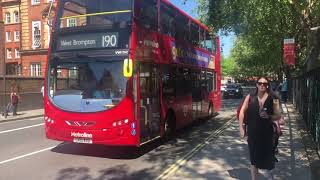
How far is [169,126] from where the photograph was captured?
47.9 ft

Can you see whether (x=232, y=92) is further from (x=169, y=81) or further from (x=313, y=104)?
(x=169, y=81)

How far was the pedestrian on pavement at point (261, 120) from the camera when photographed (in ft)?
25.5

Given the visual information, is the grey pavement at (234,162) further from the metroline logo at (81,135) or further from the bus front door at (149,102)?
the metroline logo at (81,135)

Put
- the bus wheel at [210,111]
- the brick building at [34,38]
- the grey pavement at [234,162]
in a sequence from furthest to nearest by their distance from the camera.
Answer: the brick building at [34,38] → the bus wheel at [210,111] → the grey pavement at [234,162]

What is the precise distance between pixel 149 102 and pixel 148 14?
2219 millimetres

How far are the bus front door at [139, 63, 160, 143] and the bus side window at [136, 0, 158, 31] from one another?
3.34 feet

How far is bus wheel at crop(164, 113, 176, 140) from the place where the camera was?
14125 mm

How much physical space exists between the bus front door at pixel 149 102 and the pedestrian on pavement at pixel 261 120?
4.28 metres

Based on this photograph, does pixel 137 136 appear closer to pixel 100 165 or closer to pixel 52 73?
pixel 100 165

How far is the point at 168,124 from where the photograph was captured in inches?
570

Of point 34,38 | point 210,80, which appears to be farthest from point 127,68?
point 34,38

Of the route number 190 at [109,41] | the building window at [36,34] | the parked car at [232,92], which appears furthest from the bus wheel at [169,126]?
the building window at [36,34]

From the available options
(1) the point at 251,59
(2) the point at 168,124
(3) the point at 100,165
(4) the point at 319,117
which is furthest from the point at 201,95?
(1) the point at 251,59

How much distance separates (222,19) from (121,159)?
8.42m
